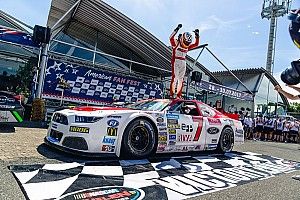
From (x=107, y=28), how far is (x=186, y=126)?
37.9 ft

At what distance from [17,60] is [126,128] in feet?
37.1

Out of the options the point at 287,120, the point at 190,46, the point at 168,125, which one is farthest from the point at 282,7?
the point at 168,125

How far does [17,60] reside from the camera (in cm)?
1357

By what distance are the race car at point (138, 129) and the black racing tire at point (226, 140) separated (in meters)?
0.02

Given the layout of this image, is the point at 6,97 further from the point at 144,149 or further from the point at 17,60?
the point at 17,60

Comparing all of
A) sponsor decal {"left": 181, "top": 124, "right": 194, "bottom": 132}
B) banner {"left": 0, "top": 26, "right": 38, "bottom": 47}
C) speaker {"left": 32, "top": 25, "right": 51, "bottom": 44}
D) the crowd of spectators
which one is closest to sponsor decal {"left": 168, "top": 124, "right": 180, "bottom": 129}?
sponsor decal {"left": 181, "top": 124, "right": 194, "bottom": 132}

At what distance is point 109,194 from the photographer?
2.76 metres

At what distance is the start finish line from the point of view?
2762mm

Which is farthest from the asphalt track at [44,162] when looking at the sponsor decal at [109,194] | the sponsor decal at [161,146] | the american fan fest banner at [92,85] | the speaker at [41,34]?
the american fan fest banner at [92,85]

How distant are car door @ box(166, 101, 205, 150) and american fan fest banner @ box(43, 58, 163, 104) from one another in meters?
7.63

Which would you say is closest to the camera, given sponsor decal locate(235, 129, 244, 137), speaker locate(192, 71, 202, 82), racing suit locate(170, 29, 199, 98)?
sponsor decal locate(235, 129, 244, 137)

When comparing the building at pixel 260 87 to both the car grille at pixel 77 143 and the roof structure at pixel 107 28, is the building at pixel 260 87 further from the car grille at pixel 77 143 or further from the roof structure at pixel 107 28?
the car grille at pixel 77 143

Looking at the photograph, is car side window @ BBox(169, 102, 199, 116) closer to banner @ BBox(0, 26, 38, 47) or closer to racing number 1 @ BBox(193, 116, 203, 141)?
racing number 1 @ BBox(193, 116, 203, 141)

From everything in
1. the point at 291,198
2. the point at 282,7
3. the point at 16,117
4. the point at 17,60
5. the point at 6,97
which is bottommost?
the point at 291,198
